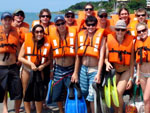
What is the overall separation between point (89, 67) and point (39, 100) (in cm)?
122

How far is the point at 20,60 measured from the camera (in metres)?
4.84

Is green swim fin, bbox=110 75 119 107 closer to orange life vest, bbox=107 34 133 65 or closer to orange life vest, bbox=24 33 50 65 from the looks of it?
orange life vest, bbox=107 34 133 65

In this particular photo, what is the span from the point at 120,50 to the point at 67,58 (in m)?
1.07

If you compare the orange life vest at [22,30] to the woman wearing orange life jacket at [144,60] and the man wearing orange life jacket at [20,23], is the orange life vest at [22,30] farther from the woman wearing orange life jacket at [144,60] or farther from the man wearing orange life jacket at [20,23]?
the woman wearing orange life jacket at [144,60]

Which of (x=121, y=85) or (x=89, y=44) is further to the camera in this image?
(x=89, y=44)

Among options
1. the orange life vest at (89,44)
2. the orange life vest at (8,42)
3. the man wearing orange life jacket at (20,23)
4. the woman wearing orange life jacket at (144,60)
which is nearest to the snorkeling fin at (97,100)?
the orange life vest at (89,44)

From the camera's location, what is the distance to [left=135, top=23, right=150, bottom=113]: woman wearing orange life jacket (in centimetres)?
448

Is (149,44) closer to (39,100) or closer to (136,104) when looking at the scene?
(136,104)

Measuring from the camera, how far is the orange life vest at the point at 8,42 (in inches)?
193

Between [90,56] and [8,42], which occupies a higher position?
[8,42]

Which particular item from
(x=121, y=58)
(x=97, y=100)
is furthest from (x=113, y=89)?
(x=121, y=58)

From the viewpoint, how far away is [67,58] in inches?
196

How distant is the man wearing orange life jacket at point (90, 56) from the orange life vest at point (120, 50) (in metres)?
0.17

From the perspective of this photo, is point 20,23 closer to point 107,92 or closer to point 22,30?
point 22,30
